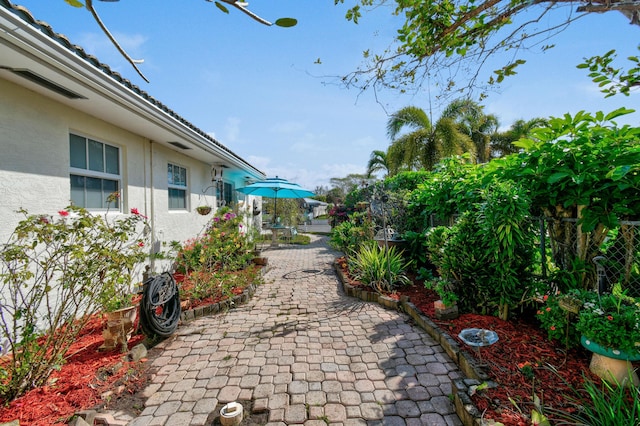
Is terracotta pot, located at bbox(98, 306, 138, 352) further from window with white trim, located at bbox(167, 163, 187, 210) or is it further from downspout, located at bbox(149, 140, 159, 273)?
window with white trim, located at bbox(167, 163, 187, 210)

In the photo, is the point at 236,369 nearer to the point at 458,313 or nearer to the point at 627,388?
the point at 458,313

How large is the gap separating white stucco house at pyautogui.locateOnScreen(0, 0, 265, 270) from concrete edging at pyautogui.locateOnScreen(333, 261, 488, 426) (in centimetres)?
482

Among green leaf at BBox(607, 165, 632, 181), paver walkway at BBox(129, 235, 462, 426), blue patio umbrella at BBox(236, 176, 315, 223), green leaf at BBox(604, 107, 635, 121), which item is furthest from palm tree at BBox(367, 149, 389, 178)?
green leaf at BBox(607, 165, 632, 181)

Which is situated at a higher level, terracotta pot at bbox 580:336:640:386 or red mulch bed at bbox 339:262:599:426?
terracotta pot at bbox 580:336:640:386

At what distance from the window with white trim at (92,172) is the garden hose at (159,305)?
162 cm

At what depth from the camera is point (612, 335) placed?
2.41 meters

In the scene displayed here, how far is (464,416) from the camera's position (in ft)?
7.71

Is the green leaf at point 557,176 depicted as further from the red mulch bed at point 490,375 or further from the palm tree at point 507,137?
the palm tree at point 507,137

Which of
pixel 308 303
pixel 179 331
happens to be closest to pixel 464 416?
pixel 308 303

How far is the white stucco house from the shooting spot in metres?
2.79

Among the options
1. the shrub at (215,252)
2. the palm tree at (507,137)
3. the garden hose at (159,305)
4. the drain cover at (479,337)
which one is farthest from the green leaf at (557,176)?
the palm tree at (507,137)

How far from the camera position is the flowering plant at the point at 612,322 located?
236cm

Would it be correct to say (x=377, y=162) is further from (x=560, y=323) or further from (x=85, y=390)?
(x=85, y=390)

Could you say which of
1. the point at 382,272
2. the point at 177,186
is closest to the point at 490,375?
the point at 382,272
